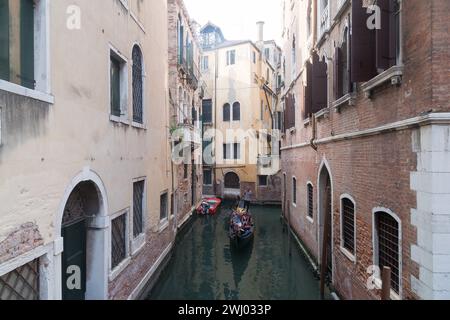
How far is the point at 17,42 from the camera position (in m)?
3.25

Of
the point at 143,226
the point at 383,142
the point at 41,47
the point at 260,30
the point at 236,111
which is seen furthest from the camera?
the point at 260,30

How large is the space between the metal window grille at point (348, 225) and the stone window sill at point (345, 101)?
1770mm

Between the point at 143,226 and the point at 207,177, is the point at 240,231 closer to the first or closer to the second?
the point at 143,226

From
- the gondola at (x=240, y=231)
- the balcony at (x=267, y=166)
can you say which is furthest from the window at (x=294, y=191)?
the balcony at (x=267, y=166)

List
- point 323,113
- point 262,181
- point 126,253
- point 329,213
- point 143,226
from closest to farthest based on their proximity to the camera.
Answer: point 126,253, point 329,213, point 143,226, point 323,113, point 262,181

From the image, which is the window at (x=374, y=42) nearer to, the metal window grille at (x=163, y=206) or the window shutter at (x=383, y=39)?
the window shutter at (x=383, y=39)

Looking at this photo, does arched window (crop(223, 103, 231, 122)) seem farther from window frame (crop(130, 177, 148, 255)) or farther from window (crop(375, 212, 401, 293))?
window (crop(375, 212, 401, 293))

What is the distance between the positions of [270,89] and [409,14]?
1959 cm

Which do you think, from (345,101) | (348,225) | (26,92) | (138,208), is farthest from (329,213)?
(26,92)

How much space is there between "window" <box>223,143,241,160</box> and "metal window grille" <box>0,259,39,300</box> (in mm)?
17609

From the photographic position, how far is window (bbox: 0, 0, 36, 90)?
3090 millimetres

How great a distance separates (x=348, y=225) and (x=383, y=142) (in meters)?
2.35
